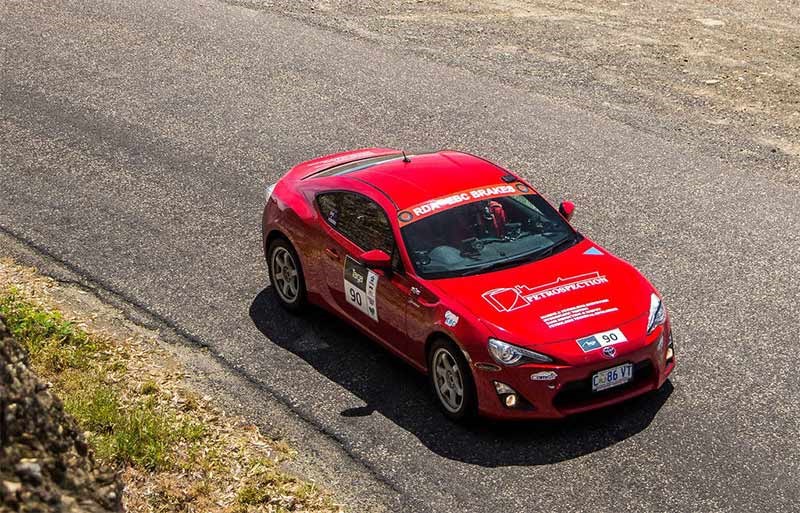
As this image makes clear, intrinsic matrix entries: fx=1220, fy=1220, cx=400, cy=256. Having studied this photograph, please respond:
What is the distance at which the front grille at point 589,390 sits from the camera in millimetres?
8773

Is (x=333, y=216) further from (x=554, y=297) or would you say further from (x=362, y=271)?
(x=554, y=297)

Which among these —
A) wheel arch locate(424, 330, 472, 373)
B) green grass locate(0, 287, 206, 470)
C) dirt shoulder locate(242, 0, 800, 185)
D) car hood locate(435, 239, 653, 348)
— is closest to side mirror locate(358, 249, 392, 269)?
car hood locate(435, 239, 653, 348)

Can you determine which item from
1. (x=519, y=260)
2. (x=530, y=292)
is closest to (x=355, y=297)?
(x=519, y=260)

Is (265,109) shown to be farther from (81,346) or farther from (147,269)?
(81,346)

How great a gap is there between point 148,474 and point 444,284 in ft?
8.60

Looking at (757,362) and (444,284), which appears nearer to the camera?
(444,284)

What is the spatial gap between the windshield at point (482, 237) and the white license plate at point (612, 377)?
128cm

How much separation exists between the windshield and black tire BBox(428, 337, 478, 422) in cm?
63

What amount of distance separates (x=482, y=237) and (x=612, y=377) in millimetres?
1664

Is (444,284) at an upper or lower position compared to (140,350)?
upper

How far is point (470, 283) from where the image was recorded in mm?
9391

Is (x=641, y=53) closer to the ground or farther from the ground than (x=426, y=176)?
closer to the ground

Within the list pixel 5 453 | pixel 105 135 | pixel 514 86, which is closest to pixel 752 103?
pixel 514 86

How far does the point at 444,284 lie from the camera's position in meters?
9.39
